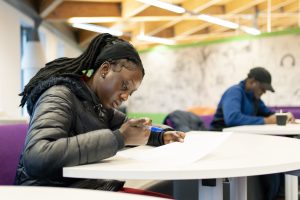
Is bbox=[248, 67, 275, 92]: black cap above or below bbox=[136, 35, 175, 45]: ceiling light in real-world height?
below

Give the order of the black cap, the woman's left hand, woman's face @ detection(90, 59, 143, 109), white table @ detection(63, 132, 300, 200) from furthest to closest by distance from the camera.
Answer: the black cap → the woman's left hand → woman's face @ detection(90, 59, 143, 109) → white table @ detection(63, 132, 300, 200)

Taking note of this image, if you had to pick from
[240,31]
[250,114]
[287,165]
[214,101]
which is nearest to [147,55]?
[214,101]

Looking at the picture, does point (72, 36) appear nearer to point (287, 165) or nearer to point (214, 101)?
point (214, 101)

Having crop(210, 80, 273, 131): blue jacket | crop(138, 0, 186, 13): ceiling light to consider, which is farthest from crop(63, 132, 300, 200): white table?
crop(138, 0, 186, 13): ceiling light

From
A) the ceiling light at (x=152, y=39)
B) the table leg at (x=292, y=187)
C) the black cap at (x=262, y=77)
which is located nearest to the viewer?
the table leg at (x=292, y=187)

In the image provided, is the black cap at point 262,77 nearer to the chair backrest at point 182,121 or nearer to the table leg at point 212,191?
the chair backrest at point 182,121

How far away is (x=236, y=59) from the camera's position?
6.63 metres

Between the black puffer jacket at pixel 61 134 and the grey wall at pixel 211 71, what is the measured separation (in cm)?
512

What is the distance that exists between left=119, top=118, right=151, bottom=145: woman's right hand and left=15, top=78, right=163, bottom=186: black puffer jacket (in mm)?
25

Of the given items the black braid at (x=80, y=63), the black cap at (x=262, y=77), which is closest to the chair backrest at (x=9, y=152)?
the black braid at (x=80, y=63)

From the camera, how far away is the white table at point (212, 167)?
3.37ft

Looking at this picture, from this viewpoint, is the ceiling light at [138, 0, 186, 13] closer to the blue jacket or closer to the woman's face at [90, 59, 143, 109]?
the blue jacket

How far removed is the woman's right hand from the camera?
1.24m

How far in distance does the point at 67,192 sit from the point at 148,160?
1.48ft
